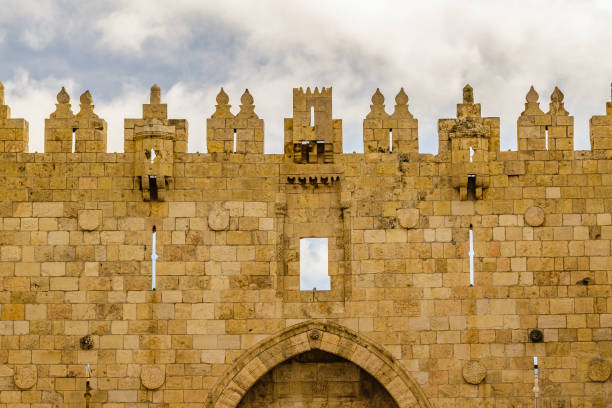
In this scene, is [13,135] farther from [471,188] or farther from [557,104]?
[557,104]

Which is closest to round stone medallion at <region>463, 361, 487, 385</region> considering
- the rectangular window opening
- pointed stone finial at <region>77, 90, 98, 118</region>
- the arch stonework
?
the arch stonework

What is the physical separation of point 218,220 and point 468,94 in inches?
226

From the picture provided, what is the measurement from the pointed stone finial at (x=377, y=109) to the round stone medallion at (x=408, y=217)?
200 cm

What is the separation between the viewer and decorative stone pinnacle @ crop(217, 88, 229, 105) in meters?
20.4

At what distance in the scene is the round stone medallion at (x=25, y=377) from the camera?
19.5m

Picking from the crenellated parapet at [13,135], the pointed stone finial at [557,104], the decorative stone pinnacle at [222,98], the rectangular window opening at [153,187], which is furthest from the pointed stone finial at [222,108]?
the pointed stone finial at [557,104]

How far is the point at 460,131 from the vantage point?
788 inches

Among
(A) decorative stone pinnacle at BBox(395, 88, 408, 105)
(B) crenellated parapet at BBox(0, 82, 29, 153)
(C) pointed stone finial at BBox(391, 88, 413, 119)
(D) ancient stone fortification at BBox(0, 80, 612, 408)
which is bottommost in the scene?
(D) ancient stone fortification at BBox(0, 80, 612, 408)

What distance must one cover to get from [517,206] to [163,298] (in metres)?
7.38

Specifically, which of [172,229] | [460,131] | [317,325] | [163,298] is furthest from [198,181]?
[460,131]

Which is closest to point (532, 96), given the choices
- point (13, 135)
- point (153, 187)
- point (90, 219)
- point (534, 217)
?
point (534, 217)

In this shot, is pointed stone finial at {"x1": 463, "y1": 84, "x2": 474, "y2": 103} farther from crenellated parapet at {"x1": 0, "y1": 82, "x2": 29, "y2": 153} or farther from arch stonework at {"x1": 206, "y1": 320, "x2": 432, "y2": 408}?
crenellated parapet at {"x1": 0, "y1": 82, "x2": 29, "y2": 153}

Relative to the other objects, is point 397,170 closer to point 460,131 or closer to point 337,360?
point 460,131

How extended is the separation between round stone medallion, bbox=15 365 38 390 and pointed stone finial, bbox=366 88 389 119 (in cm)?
846
